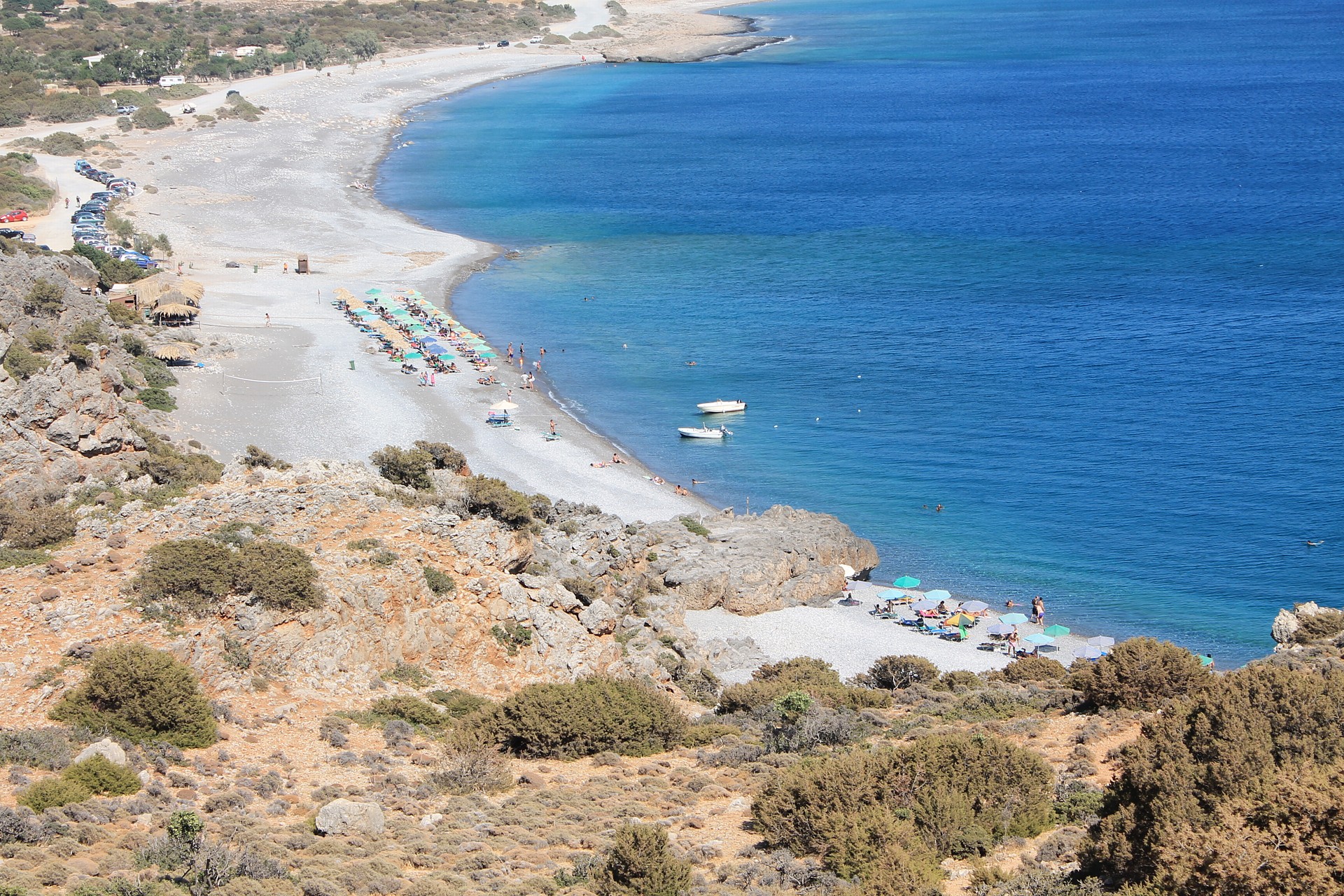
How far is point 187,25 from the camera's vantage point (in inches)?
6870

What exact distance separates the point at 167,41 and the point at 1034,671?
510 feet

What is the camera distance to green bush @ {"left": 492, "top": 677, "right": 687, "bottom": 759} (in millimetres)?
22000

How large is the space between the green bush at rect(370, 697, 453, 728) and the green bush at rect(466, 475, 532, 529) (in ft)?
23.2

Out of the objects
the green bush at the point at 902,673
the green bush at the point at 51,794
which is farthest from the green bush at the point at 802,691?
the green bush at the point at 51,794

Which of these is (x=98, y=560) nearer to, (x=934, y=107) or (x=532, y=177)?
(x=532, y=177)

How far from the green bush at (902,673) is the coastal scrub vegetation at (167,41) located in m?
113

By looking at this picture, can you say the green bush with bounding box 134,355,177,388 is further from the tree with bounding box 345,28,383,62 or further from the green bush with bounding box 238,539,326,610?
the tree with bounding box 345,28,383,62

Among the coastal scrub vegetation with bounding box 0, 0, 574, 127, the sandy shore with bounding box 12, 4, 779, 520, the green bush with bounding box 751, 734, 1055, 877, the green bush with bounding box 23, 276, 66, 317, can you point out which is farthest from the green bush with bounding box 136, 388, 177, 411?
the coastal scrub vegetation with bounding box 0, 0, 574, 127

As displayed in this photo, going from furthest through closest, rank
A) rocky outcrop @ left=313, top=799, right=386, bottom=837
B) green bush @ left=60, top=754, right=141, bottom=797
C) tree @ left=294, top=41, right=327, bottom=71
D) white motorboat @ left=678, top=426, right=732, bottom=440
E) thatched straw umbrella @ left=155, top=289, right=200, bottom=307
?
1. tree @ left=294, top=41, right=327, bottom=71
2. thatched straw umbrella @ left=155, top=289, right=200, bottom=307
3. white motorboat @ left=678, top=426, right=732, bottom=440
4. green bush @ left=60, top=754, right=141, bottom=797
5. rocky outcrop @ left=313, top=799, right=386, bottom=837

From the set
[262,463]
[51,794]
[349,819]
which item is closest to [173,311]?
[262,463]

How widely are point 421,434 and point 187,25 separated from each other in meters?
148

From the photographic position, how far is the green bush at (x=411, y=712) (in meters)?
23.5

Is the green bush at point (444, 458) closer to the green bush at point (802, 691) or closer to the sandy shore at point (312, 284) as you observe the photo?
the sandy shore at point (312, 284)

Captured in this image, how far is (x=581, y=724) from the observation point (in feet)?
72.8
